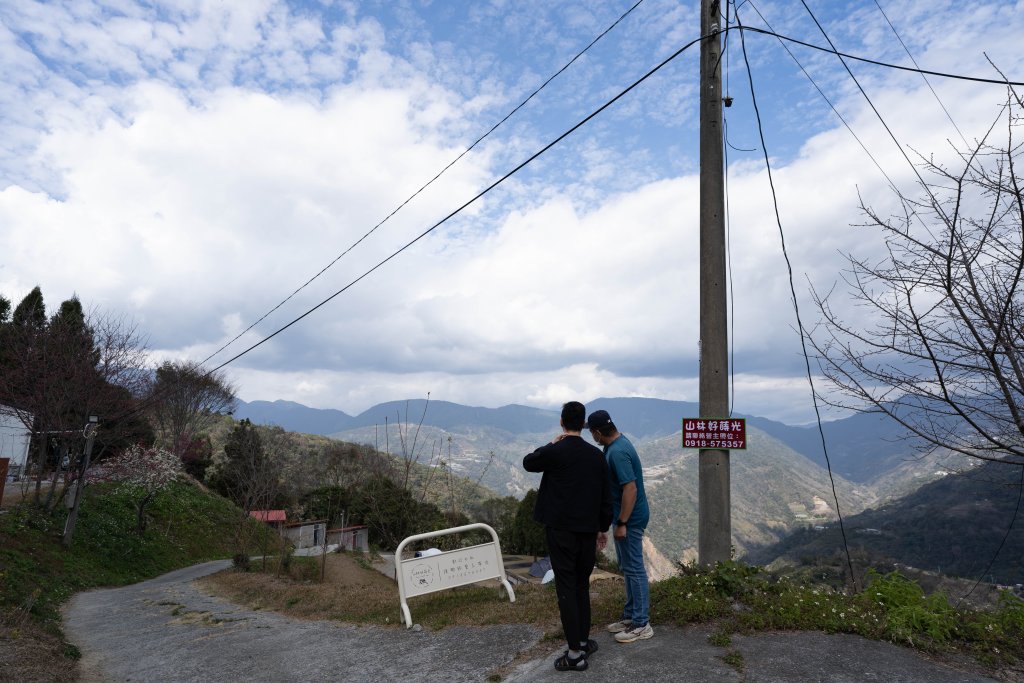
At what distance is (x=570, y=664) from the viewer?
14.9 ft

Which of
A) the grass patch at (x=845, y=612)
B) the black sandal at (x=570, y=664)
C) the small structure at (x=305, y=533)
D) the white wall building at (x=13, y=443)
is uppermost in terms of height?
the white wall building at (x=13, y=443)

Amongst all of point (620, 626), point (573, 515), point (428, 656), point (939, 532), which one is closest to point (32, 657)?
point (428, 656)

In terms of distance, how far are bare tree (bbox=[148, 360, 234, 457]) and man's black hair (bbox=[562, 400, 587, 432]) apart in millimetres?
37019

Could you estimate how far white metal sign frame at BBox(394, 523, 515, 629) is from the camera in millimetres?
6973

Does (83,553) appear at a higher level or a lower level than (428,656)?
lower

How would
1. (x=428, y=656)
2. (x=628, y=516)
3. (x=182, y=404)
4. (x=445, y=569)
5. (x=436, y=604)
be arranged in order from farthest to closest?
(x=182, y=404)
(x=436, y=604)
(x=445, y=569)
(x=428, y=656)
(x=628, y=516)

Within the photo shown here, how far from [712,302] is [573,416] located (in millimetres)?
2684

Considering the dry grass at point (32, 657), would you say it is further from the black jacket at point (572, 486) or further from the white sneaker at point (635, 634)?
the white sneaker at point (635, 634)

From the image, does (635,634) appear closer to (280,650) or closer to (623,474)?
(623,474)

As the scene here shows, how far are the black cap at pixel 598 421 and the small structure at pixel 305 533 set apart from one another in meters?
28.6

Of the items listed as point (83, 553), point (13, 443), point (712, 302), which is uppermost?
point (712, 302)

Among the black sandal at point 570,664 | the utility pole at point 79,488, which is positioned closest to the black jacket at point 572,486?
the black sandal at point 570,664

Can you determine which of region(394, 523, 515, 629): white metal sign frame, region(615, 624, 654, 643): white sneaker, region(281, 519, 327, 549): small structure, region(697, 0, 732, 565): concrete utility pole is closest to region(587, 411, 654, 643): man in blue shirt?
region(615, 624, 654, 643): white sneaker

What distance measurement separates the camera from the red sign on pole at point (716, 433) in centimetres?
624
